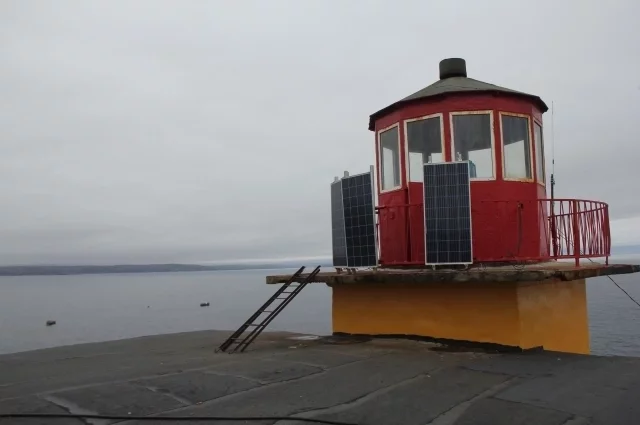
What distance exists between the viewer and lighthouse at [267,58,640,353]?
909 centimetres

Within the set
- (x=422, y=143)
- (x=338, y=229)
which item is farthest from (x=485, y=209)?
(x=338, y=229)

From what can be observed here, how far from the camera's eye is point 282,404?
5.92 metres

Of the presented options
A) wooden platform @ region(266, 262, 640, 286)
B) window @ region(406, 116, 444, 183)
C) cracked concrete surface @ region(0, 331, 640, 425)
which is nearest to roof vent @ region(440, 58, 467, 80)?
window @ region(406, 116, 444, 183)

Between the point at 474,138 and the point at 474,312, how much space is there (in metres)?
3.15

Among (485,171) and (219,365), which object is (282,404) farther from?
(485,171)

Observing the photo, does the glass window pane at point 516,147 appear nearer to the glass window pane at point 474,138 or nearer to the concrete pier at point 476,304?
the glass window pane at point 474,138

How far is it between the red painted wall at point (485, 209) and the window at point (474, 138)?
12 centimetres

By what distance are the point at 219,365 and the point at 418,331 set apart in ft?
12.1

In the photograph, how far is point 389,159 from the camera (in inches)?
434

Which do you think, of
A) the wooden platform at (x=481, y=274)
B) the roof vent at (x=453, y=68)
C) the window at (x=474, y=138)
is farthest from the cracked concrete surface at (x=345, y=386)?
the roof vent at (x=453, y=68)

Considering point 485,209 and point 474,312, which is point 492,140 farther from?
point 474,312

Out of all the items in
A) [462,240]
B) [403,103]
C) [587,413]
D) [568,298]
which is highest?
[403,103]

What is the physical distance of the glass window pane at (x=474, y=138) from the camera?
9.98 meters

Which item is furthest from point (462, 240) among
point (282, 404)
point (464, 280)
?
point (282, 404)
